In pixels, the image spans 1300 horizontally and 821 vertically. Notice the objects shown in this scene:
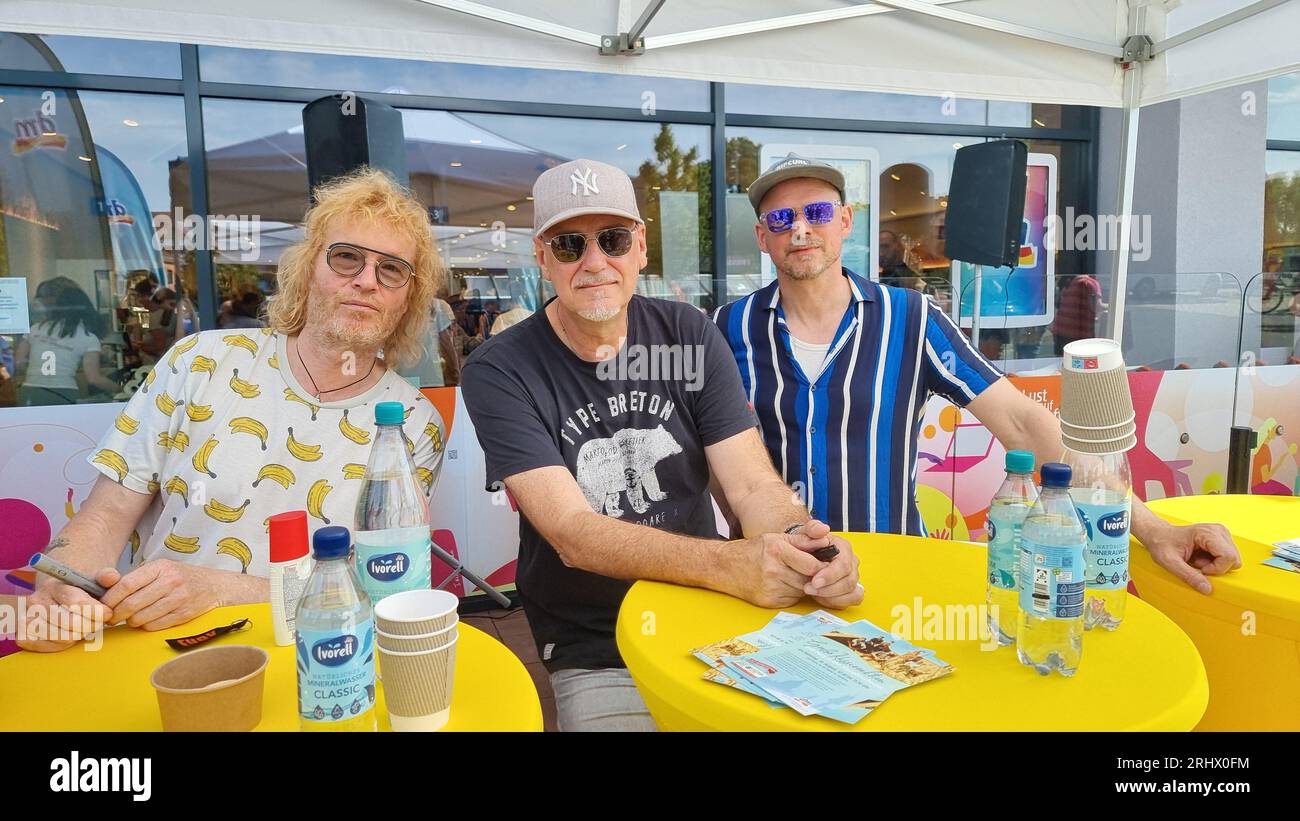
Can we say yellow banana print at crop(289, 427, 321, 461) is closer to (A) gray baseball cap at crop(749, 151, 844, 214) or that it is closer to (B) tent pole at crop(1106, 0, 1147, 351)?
(A) gray baseball cap at crop(749, 151, 844, 214)

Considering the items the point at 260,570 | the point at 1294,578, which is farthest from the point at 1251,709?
the point at 260,570

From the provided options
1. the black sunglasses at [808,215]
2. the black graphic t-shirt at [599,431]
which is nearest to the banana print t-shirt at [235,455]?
the black graphic t-shirt at [599,431]

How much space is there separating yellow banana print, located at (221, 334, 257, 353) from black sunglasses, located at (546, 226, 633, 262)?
2.81ft

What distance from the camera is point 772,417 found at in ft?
8.01

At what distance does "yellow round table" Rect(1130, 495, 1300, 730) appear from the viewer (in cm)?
155

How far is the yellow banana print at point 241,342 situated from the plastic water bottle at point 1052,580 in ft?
6.18

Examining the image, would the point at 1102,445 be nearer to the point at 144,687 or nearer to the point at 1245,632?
the point at 1245,632

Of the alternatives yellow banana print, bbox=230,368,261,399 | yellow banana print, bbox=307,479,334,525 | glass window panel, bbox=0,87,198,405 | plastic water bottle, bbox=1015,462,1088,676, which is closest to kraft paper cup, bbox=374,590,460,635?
plastic water bottle, bbox=1015,462,1088,676

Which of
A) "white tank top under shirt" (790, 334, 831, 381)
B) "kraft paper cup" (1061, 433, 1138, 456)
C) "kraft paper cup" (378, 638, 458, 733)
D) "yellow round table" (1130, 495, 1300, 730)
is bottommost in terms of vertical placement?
"yellow round table" (1130, 495, 1300, 730)

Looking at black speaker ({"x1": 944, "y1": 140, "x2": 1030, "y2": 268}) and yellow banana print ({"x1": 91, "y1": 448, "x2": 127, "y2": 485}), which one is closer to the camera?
yellow banana print ({"x1": 91, "y1": 448, "x2": 127, "y2": 485})

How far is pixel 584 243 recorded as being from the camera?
6.31ft

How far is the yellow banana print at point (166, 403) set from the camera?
1952 millimetres
